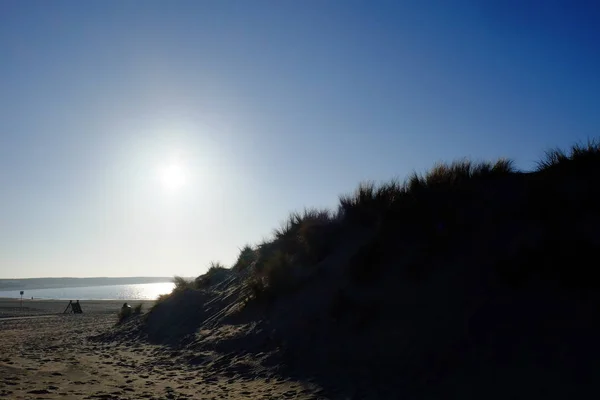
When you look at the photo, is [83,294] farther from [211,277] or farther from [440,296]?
[440,296]

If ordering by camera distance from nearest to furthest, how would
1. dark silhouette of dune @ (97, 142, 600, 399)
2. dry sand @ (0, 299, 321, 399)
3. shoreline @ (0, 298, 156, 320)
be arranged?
dark silhouette of dune @ (97, 142, 600, 399) → dry sand @ (0, 299, 321, 399) → shoreline @ (0, 298, 156, 320)

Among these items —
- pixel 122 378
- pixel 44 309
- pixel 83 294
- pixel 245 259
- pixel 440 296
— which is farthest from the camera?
pixel 83 294

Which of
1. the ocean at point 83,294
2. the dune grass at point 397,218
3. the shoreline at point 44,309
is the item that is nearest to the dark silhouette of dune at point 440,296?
the dune grass at point 397,218

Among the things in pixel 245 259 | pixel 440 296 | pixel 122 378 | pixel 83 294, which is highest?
pixel 83 294

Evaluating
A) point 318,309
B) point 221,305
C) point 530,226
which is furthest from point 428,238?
point 221,305

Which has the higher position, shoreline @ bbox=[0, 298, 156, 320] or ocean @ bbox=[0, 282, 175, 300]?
ocean @ bbox=[0, 282, 175, 300]

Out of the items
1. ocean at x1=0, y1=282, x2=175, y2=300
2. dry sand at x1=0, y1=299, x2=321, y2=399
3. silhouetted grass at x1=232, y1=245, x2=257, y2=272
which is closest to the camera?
dry sand at x1=0, y1=299, x2=321, y2=399

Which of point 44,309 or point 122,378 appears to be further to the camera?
point 44,309

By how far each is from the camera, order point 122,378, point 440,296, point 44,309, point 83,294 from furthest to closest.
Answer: point 83,294 → point 44,309 → point 122,378 → point 440,296

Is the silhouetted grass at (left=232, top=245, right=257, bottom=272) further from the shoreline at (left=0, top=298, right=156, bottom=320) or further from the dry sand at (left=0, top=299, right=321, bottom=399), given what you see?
the shoreline at (left=0, top=298, right=156, bottom=320)

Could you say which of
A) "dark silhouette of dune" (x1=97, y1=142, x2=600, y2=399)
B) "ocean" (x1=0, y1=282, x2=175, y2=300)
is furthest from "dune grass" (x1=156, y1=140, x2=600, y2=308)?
"ocean" (x1=0, y1=282, x2=175, y2=300)

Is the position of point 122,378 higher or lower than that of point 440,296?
lower

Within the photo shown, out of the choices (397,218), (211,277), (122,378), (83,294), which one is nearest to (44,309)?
(211,277)

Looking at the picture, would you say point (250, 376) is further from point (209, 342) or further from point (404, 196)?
point (404, 196)
